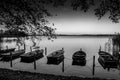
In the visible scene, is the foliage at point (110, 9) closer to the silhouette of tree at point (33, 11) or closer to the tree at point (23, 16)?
the silhouette of tree at point (33, 11)

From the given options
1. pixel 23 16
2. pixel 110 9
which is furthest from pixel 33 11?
pixel 110 9

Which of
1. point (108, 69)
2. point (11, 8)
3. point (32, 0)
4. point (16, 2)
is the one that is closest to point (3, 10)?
point (11, 8)

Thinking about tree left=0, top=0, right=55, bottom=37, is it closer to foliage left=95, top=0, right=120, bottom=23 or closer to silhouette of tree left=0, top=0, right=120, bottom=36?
silhouette of tree left=0, top=0, right=120, bottom=36

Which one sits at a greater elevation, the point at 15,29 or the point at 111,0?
the point at 111,0

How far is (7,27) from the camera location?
673cm

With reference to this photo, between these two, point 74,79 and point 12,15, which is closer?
point 12,15

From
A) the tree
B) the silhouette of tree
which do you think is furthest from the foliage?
the tree

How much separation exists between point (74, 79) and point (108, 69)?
761 cm

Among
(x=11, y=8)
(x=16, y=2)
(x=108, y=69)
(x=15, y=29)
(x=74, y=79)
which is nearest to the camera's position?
(x=16, y=2)

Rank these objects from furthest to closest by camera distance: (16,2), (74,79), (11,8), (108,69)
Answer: (108,69), (74,79), (11,8), (16,2)

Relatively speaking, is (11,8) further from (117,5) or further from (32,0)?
(117,5)

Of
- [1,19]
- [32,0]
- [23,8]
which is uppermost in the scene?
[32,0]

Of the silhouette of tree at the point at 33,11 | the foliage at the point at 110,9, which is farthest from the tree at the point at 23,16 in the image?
the foliage at the point at 110,9

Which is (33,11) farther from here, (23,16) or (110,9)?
(110,9)
